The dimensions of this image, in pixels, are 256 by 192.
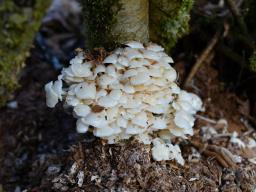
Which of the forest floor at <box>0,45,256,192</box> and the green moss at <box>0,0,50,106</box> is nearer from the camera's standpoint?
the forest floor at <box>0,45,256,192</box>

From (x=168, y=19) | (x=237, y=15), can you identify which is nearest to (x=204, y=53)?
(x=237, y=15)

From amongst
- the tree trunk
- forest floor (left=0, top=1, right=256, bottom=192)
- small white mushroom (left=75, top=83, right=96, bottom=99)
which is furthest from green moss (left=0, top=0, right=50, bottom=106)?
small white mushroom (left=75, top=83, right=96, bottom=99)

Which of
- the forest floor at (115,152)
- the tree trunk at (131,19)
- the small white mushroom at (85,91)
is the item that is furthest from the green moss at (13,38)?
the small white mushroom at (85,91)

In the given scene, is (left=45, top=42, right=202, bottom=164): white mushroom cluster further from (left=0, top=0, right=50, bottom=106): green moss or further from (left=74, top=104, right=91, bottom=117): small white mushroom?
(left=0, top=0, right=50, bottom=106): green moss

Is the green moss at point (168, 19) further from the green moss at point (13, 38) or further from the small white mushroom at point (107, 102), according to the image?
the green moss at point (13, 38)

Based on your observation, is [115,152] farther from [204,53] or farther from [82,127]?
[204,53]

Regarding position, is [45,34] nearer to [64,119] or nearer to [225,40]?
[64,119]
